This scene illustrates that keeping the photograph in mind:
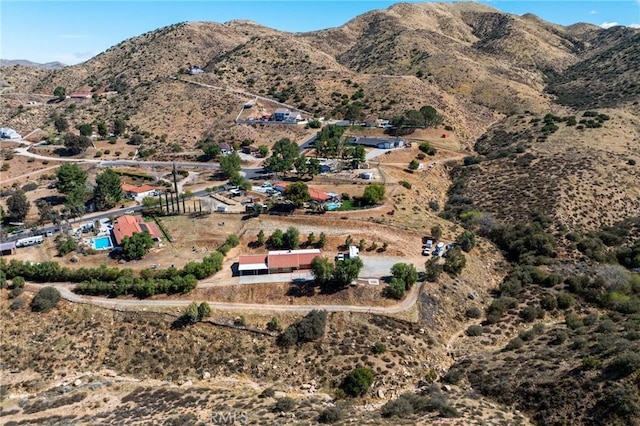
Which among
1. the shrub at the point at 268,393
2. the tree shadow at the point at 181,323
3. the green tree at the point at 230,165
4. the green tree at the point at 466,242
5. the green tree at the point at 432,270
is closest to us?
the shrub at the point at 268,393

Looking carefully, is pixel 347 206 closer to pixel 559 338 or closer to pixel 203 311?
pixel 203 311

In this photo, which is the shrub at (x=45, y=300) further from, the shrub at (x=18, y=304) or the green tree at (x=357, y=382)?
the green tree at (x=357, y=382)

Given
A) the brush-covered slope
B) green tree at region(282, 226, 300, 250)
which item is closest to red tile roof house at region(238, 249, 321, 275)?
green tree at region(282, 226, 300, 250)

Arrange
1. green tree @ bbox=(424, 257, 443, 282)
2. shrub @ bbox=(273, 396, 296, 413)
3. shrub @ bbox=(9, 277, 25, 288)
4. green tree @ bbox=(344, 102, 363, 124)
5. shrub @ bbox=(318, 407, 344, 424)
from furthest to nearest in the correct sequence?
green tree @ bbox=(344, 102, 363, 124), green tree @ bbox=(424, 257, 443, 282), shrub @ bbox=(9, 277, 25, 288), shrub @ bbox=(273, 396, 296, 413), shrub @ bbox=(318, 407, 344, 424)

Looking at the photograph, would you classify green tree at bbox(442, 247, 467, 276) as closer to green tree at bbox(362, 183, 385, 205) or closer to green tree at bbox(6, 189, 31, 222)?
green tree at bbox(362, 183, 385, 205)

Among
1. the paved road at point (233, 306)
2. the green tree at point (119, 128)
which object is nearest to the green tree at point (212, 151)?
the green tree at point (119, 128)

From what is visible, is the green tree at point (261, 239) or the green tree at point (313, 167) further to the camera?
the green tree at point (313, 167)

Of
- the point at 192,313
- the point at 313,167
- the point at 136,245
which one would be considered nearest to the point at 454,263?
the point at 192,313
